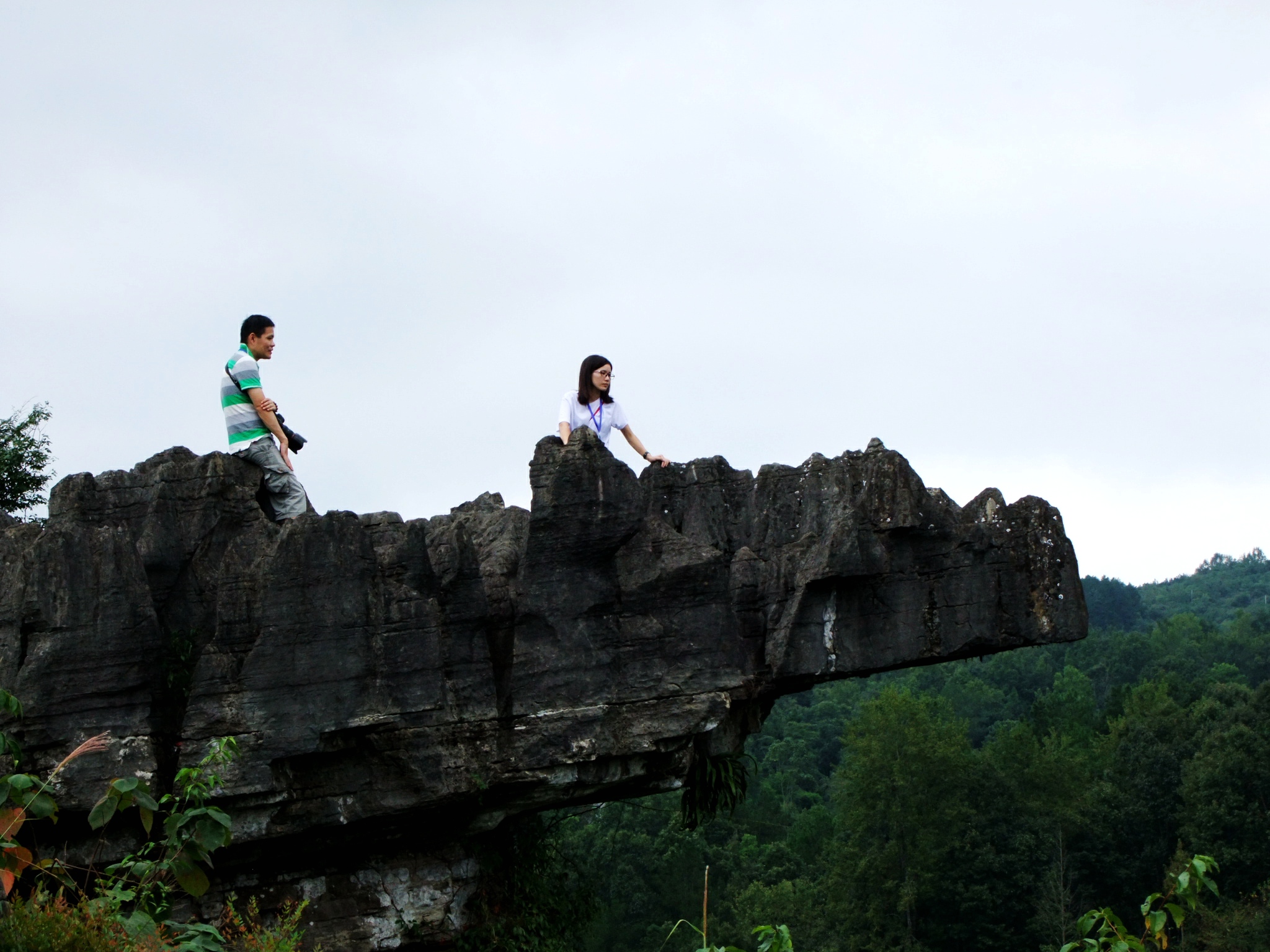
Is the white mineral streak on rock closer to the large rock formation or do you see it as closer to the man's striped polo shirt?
the large rock formation

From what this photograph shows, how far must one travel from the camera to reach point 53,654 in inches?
422

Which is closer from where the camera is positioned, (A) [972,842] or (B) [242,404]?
(B) [242,404]

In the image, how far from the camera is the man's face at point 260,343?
1074 centimetres

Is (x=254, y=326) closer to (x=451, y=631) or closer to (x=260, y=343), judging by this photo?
(x=260, y=343)

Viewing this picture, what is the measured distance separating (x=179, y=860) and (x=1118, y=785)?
1675 inches

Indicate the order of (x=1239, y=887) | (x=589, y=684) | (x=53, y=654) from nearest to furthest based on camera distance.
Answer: (x=53, y=654) < (x=589, y=684) < (x=1239, y=887)

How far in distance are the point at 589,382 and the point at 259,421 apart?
2.59 metres

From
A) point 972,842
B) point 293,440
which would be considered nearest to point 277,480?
point 293,440

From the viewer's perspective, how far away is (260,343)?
1077cm

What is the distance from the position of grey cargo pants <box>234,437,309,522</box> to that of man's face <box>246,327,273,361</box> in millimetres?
824

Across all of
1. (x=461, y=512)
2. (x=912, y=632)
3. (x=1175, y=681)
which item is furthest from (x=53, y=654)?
(x=1175, y=681)

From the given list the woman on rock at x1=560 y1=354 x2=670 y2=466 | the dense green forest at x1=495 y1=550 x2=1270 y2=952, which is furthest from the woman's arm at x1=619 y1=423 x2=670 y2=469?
the dense green forest at x1=495 y1=550 x2=1270 y2=952

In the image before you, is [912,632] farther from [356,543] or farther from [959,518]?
[356,543]

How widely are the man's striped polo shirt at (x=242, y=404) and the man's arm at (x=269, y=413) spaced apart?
0.15ft
